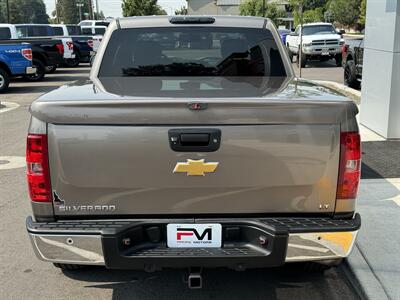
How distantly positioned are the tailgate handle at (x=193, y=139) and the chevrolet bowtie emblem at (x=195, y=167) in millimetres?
80

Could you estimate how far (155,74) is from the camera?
449cm

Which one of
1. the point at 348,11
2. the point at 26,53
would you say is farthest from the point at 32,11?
the point at 26,53

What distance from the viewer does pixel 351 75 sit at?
49.8ft

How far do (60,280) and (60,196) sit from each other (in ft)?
4.24

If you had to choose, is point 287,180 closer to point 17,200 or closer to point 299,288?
point 299,288

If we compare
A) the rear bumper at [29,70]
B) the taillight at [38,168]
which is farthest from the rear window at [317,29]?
the taillight at [38,168]

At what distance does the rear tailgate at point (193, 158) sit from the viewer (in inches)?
118

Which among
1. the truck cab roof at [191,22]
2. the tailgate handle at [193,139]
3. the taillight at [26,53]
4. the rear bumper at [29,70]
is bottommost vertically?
the rear bumper at [29,70]

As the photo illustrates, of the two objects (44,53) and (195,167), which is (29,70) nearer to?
(44,53)

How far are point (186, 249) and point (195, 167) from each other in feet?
1.57

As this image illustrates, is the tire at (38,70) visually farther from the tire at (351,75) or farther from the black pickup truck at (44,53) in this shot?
the tire at (351,75)

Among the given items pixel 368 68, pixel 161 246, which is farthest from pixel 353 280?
pixel 368 68

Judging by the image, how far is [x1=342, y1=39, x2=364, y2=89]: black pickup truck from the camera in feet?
46.9

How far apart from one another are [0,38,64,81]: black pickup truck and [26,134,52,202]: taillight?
54.9 feet
